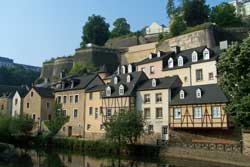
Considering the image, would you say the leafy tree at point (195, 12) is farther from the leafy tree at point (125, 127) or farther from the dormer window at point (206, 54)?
the leafy tree at point (125, 127)

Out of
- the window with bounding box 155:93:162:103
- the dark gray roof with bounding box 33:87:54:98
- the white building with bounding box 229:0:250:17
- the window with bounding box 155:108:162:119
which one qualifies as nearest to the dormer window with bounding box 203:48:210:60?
the window with bounding box 155:93:162:103

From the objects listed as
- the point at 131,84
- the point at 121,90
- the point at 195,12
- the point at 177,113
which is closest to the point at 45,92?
the point at 121,90

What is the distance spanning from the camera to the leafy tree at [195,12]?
6831cm

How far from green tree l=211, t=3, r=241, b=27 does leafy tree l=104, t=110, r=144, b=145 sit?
1351 inches

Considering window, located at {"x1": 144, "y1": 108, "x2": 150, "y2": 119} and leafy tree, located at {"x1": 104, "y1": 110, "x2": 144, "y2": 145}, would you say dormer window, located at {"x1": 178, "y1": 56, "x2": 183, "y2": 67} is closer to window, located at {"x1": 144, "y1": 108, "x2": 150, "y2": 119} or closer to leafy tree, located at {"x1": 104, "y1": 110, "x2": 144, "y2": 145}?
window, located at {"x1": 144, "y1": 108, "x2": 150, "y2": 119}

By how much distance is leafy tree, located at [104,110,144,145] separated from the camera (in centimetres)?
3697

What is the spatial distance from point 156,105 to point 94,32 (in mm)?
51060

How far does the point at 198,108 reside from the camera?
37281mm

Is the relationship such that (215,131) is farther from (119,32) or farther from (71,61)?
(119,32)

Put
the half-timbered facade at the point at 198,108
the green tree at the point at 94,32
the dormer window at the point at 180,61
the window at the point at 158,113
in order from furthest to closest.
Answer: the green tree at the point at 94,32 → the dormer window at the point at 180,61 → the window at the point at 158,113 → the half-timbered facade at the point at 198,108

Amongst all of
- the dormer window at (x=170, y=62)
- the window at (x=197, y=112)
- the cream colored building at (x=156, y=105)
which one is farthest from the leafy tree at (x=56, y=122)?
the window at (x=197, y=112)

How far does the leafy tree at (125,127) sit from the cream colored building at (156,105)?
12.5 feet

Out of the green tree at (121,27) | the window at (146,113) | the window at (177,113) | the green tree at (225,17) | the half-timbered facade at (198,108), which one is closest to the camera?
the half-timbered facade at (198,108)

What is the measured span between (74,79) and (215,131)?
25982 mm
